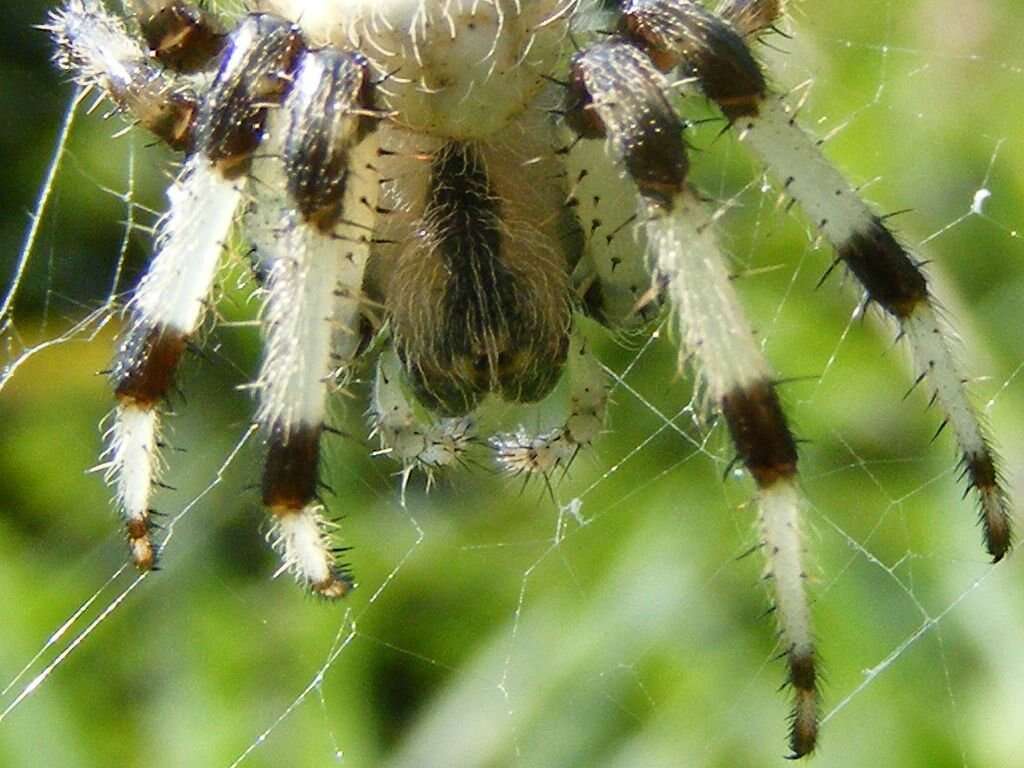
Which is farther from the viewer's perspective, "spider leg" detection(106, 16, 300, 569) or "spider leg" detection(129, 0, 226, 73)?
"spider leg" detection(129, 0, 226, 73)

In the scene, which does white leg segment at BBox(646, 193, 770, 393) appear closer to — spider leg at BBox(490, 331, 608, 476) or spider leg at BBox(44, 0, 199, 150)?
spider leg at BBox(490, 331, 608, 476)

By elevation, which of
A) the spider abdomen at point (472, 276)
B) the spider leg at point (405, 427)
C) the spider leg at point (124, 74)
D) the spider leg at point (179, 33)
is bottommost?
the spider leg at point (405, 427)

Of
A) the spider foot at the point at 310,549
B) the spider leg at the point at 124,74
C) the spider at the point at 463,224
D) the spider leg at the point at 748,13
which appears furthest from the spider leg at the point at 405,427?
the spider leg at the point at 748,13

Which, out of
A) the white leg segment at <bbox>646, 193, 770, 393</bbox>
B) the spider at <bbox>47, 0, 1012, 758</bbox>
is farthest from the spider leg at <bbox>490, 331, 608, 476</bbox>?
the white leg segment at <bbox>646, 193, 770, 393</bbox>

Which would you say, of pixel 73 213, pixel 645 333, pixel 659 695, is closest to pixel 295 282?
pixel 645 333

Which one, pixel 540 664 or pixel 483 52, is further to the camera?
pixel 540 664

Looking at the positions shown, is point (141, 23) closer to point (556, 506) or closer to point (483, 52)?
point (483, 52)

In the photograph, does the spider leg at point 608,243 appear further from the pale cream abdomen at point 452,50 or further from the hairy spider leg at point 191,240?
the hairy spider leg at point 191,240

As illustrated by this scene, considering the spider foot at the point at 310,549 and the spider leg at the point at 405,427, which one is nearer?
the spider foot at the point at 310,549
